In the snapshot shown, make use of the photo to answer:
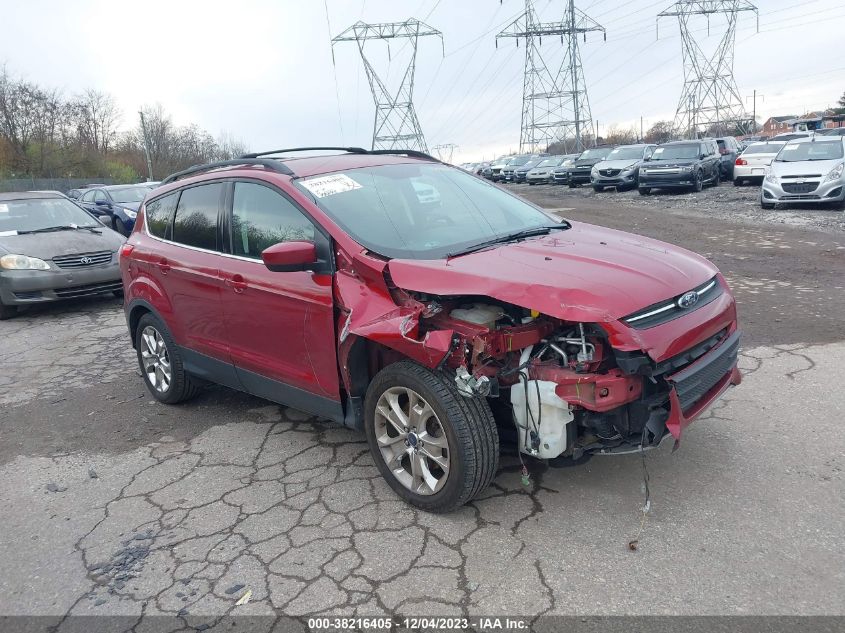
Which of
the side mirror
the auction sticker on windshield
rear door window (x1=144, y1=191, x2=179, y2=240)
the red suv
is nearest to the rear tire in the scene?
rear door window (x1=144, y1=191, x2=179, y2=240)

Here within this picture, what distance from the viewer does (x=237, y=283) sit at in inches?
165

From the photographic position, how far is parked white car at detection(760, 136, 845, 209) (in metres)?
14.5

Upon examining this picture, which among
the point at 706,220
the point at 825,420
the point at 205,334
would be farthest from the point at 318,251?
the point at 706,220

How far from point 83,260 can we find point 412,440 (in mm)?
7450

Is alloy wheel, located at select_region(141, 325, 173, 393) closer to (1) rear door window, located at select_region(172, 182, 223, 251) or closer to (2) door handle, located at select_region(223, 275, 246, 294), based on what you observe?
(1) rear door window, located at select_region(172, 182, 223, 251)

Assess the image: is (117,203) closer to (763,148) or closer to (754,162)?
(754,162)

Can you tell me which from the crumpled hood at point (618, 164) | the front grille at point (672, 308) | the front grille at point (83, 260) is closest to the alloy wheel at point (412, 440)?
the front grille at point (672, 308)

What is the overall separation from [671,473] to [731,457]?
42 cm

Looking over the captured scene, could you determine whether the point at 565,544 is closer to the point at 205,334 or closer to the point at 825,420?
the point at 825,420

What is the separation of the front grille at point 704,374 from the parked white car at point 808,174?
44.0 feet

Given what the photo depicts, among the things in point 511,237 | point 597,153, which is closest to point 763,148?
point 597,153

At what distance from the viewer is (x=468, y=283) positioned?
10.2 feet

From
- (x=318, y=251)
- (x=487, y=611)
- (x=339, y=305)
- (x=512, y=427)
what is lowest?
(x=487, y=611)

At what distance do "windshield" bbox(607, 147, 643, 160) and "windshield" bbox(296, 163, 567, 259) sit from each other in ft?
73.6
